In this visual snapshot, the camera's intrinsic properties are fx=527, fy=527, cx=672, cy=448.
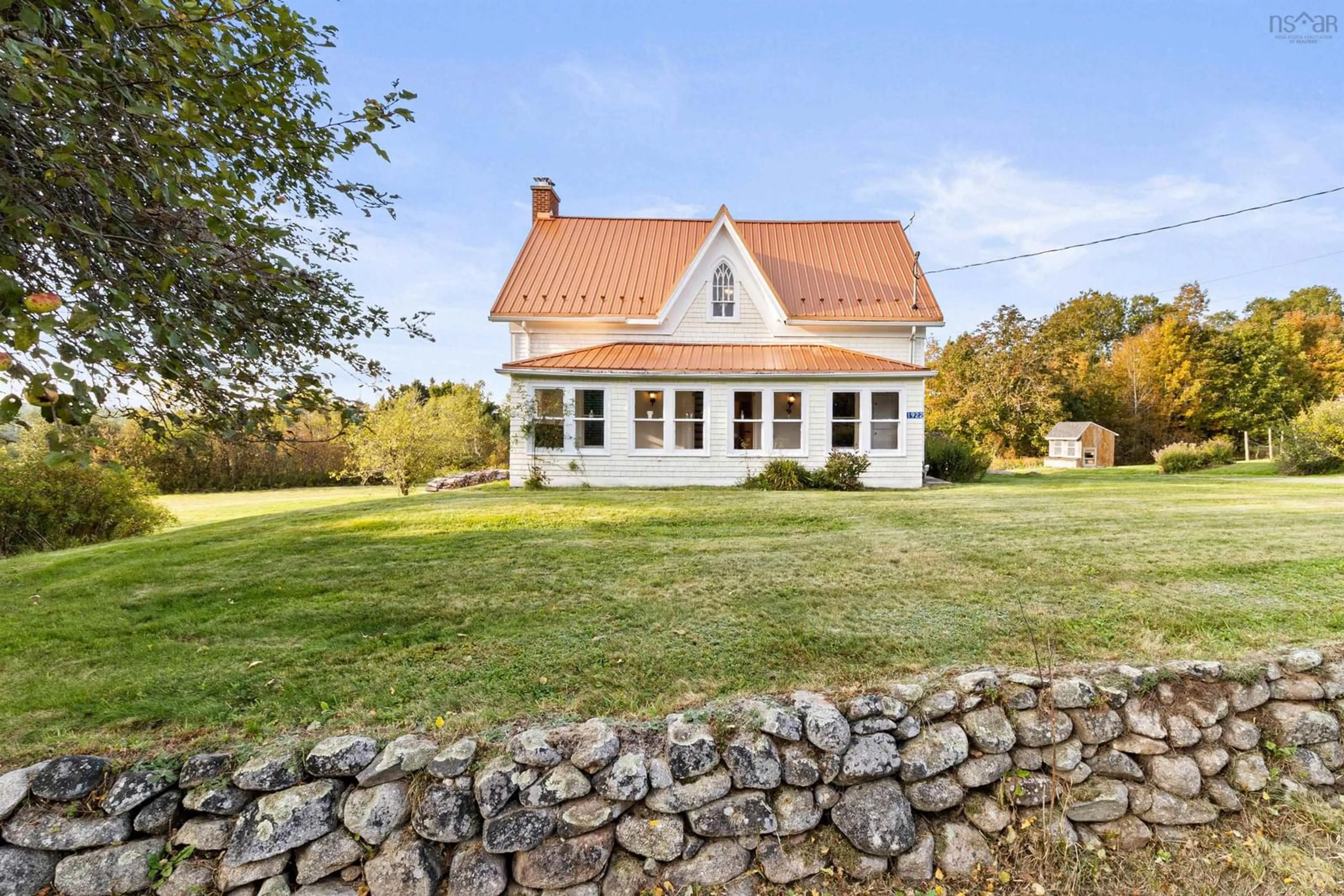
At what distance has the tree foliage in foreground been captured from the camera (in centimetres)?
201

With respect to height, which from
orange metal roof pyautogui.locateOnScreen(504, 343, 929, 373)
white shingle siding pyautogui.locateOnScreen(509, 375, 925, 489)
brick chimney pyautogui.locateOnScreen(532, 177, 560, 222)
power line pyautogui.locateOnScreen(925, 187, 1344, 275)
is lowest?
white shingle siding pyautogui.locateOnScreen(509, 375, 925, 489)

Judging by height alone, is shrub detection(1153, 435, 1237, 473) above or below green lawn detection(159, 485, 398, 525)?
above

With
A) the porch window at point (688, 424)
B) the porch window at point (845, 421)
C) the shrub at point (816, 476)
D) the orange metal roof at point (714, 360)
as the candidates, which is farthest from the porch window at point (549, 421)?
the porch window at point (845, 421)

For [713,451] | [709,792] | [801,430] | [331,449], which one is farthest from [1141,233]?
[331,449]

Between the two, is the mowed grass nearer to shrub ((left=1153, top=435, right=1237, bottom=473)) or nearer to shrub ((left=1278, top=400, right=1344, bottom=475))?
shrub ((left=1278, top=400, right=1344, bottom=475))

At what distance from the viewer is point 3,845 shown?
2260 mm

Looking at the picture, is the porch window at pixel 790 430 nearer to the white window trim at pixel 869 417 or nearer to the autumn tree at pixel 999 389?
the white window trim at pixel 869 417

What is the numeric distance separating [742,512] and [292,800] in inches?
277

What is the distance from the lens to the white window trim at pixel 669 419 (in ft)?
43.9

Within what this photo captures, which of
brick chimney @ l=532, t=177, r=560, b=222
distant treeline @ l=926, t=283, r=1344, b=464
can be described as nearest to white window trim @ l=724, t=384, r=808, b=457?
brick chimney @ l=532, t=177, r=560, b=222

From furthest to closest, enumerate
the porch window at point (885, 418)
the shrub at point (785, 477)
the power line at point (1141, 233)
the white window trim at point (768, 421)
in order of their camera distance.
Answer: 1. the porch window at point (885, 418)
2. the white window trim at point (768, 421)
3. the shrub at point (785, 477)
4. the power line at point (1141, 233)

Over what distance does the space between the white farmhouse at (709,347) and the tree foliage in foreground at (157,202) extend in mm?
9022

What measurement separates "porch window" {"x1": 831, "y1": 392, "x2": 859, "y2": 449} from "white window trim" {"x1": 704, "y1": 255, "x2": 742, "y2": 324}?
371 cm

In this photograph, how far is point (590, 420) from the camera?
13.3m
